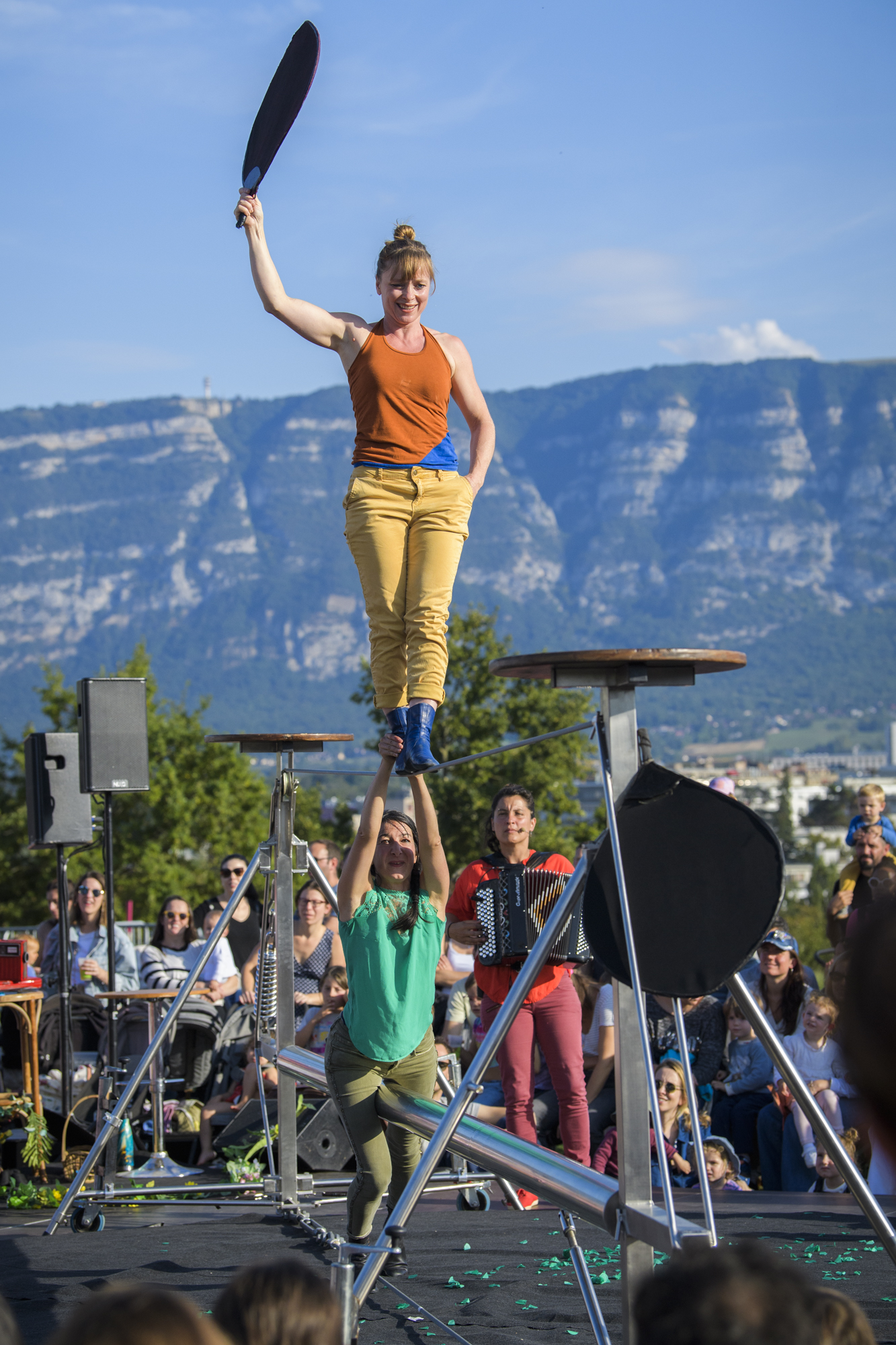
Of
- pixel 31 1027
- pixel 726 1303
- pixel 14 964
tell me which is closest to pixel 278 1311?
pixel 726 1303

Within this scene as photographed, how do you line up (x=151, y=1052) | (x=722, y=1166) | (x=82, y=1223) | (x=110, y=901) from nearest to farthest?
(x=151, y=1052) → (x=82, y=1223) → (x=722, y=1166) → (x=110, y=901)

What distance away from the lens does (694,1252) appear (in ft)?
3.98

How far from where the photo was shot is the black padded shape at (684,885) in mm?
Answer: 2367

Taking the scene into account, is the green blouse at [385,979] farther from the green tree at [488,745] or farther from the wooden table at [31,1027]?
the green tree at [488,745]

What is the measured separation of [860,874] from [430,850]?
3.62m

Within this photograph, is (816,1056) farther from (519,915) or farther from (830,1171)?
(519,915)

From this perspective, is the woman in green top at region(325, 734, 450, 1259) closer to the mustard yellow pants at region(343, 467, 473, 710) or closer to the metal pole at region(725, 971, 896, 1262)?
the mustard yellow pants at region(343, 467, 473, 710)

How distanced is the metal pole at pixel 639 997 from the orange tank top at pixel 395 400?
1243 mm

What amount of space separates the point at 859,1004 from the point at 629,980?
4.61 ft

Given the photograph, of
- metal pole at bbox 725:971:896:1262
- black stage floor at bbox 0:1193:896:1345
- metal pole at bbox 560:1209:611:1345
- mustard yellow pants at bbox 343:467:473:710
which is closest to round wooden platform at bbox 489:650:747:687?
metal pole at bbox 725:971:896:1262

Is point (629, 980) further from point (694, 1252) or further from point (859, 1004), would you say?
point (859, 1004)

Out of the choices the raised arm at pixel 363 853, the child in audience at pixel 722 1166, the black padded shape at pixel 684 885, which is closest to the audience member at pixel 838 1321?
the black padded shape at pixel 684 885

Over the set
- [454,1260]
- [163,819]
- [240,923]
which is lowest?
[163,819]

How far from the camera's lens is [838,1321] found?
1206mm
